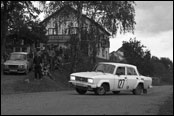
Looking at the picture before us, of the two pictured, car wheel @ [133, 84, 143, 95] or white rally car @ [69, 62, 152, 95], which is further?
car wheel @ [133, 84, 143, 95]

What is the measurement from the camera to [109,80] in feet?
63.2

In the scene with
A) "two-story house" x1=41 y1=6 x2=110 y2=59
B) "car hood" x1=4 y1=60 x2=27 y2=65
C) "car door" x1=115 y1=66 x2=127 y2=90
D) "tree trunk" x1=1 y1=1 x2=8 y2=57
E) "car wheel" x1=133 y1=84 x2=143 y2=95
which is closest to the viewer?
"car door" x1=115 y1=66 x2=127 y2=90

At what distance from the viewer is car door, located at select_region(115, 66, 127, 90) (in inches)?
782

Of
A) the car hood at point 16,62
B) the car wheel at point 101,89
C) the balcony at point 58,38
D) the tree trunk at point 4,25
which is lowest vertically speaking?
the car wheel at point 101,89

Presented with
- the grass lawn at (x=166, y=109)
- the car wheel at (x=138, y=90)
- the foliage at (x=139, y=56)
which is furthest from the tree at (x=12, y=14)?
the grass lawn at (x=166, y=109)

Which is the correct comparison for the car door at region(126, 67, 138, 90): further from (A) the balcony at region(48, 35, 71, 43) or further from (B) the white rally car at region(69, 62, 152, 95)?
(A) the balcony at region(48, 35, 71, 43)

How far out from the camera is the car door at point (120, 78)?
19.9m

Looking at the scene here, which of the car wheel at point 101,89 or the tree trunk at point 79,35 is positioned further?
the tree trunk at point 79,35

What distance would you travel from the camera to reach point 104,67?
66.4 ft

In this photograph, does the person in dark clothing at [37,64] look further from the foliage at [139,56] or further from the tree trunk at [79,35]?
the foliage at [139,56]

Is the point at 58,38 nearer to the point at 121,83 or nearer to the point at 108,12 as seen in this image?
the point at 108,12

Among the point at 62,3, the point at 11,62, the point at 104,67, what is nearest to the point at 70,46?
the point at 62,3

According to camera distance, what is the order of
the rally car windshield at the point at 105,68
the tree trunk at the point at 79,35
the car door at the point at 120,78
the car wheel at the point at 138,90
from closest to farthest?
the car door at the point at 120,78 → the rally car windshield at the point at 105,68 → the car wheel at the point at 138,90 → the tree trunk at the point at 79,35

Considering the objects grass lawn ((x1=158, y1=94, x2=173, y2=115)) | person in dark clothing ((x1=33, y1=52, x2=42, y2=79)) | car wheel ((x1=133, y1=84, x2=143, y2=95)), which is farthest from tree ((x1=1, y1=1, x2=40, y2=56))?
grass lawn ((x1=158, y1=94, x2=173, y2=115))
